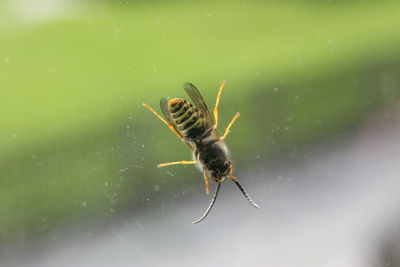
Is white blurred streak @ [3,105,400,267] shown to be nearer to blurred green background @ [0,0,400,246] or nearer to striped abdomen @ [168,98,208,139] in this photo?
blurred green background @ [0,0,400,246]

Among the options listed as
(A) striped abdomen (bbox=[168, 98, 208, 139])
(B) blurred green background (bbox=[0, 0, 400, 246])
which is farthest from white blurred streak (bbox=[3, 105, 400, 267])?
(A) striped abdomen (bbox=[168, 98, 208, 139])

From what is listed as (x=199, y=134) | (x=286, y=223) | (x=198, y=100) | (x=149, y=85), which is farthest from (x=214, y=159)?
(x=286, y=223)

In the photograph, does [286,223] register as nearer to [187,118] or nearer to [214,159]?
[214,159]

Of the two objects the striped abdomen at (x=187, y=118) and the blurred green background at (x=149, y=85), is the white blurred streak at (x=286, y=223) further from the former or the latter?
the striped abdomen at (x=187, y=118)

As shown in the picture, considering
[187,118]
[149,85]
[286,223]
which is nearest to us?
[187,118]

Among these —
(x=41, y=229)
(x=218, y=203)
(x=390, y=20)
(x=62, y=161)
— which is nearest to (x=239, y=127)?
(x=218, y=203)

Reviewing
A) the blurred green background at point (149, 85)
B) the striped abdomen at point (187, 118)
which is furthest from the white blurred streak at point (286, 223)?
the striped abdomen at point (187, 118)
